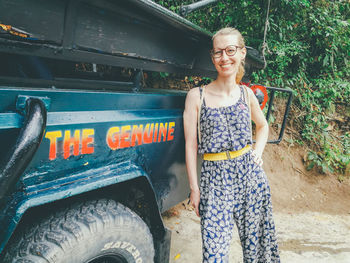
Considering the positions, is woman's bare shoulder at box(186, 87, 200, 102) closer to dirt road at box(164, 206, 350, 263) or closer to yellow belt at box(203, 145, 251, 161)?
yellow belt at box(203, 145, 251, 161)

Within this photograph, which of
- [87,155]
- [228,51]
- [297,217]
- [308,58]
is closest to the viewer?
[87,155]

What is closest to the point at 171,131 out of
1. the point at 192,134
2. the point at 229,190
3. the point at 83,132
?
the point at 192,134

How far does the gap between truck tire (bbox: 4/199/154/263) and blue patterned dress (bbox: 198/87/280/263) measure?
1.33ft

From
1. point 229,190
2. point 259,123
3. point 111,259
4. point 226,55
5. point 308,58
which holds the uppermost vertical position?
point 308,58

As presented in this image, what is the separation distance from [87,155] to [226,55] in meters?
0.99

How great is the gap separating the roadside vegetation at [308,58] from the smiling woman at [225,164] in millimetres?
3333

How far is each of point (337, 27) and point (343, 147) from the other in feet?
7.56

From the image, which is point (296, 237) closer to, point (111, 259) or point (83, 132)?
point (111, 259)

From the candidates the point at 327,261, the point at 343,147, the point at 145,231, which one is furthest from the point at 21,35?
the point at 343,147

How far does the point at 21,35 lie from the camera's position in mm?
998

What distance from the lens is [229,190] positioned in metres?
1.59

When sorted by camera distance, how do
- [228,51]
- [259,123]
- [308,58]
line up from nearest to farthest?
[228,51] < [259,123] < [308,58]

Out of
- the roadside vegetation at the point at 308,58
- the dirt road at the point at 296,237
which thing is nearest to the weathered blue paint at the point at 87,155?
the dirt road at the point at 296,237

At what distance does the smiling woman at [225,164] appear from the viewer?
5.09 ft
